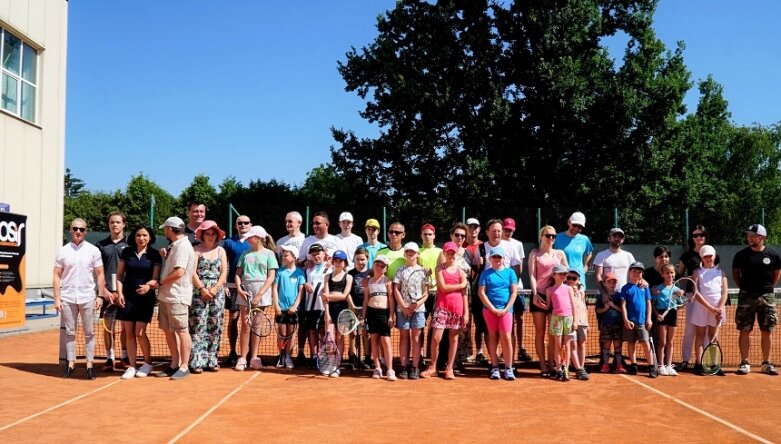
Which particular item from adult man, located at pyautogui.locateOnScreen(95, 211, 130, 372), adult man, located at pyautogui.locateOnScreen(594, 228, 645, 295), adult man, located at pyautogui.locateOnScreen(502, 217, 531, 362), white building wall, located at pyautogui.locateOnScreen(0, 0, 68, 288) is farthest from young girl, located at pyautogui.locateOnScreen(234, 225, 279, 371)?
white building wall, located at pyautogui.locateOnScreen(0, 0, 68, 288)

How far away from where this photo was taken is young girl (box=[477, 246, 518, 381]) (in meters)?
7.95

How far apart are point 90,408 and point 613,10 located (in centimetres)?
2739

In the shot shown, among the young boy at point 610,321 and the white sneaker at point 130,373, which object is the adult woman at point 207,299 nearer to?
the white sneaker at point 130,373

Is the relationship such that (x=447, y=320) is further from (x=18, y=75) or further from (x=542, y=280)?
(x=18, y=75)

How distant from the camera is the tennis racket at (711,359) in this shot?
841cm

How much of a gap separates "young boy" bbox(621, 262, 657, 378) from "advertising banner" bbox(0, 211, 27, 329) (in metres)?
10.1

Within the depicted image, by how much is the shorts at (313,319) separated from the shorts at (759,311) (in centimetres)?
542

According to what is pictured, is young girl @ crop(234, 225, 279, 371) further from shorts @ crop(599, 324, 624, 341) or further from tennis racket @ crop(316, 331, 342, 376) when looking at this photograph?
shorts @ crop(599, 324, 624, 341)

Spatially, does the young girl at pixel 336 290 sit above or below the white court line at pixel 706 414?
above

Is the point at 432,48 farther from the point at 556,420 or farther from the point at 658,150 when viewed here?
the point at 556,420

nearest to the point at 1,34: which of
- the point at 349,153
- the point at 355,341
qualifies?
the point at 355,341

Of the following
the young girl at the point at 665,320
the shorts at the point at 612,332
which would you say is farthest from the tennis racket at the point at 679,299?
the shorts at the point at 612,332

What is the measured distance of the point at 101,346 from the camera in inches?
422

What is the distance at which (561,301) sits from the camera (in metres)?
7.91
